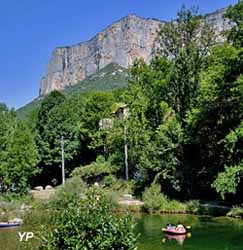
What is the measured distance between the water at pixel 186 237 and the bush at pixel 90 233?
315 inches

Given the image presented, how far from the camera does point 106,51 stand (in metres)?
159

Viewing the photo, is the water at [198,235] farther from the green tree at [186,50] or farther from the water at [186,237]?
the green tree at [186,50]

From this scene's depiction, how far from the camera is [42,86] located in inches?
7402

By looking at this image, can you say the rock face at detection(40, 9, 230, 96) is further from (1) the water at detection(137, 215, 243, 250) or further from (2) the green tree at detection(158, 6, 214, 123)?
(1) the water at detection(137, 215, 243, 250)

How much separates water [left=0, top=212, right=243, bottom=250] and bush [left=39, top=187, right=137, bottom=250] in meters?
8.00

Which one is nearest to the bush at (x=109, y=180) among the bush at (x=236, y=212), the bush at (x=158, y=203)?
the bush at (x=158, y=203)

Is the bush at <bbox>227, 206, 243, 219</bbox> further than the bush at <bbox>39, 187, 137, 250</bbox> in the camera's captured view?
Yes

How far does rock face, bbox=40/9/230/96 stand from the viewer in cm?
15238

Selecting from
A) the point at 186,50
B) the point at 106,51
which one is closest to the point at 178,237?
the point at 186,50

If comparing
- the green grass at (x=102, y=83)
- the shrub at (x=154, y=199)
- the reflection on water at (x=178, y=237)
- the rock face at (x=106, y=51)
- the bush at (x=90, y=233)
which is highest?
the rock face at (x=106, y=51)

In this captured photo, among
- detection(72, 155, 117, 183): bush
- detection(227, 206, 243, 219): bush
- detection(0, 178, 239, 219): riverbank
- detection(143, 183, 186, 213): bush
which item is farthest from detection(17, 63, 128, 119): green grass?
detection(227, 206, 243, 219): bush

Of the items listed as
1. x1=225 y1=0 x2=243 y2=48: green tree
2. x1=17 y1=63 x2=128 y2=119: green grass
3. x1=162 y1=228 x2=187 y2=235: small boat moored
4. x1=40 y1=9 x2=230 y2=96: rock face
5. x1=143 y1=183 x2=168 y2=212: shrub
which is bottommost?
x1=162 y1=228 x2=187 y2=235: small boat moored

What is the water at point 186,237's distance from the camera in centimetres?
2222

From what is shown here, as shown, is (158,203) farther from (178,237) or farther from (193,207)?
(178,237)
